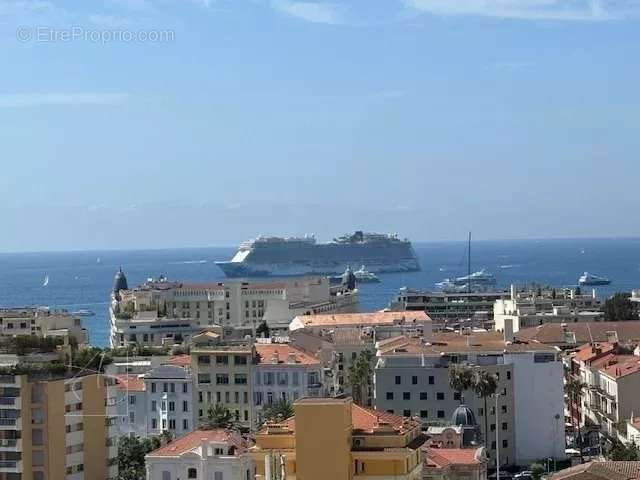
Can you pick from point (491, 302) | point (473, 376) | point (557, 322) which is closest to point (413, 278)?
point (491, 302)

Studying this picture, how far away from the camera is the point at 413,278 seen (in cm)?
19938

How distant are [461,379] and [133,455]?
34.8 ft

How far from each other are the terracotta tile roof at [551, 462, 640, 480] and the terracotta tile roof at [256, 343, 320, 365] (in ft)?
64.9

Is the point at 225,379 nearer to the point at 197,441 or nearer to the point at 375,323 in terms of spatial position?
the point at 375,323

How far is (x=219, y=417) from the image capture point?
4341 cm

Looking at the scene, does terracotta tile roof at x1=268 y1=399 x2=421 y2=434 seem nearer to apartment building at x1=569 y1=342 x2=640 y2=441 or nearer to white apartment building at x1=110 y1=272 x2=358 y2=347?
apartment building at x1=569 y1=342 x2=640 y2=441

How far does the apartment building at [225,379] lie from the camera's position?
49375 mm

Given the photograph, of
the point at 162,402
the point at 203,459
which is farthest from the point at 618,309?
the point at 203,459

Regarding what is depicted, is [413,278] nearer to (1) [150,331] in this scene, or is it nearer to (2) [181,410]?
(1) [150,331]

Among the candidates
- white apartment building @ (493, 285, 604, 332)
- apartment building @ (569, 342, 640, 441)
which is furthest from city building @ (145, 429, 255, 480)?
white apartment building @ (493, 285, 604, 332)

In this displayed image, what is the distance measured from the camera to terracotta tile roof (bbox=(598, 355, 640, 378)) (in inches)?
1905

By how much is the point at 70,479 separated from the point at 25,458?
36.9 inches

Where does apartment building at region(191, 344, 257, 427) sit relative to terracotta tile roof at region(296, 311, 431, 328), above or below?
below

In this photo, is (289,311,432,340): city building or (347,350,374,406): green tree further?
(289,311,432,340): city building
